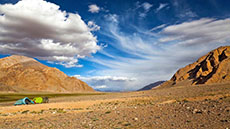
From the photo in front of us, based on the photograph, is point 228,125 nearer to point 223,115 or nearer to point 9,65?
point 223,115

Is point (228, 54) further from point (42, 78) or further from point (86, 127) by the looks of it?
point (42, 78)

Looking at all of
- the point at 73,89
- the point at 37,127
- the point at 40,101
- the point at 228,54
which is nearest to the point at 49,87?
the point at 73,89

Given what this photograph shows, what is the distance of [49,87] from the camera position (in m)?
164

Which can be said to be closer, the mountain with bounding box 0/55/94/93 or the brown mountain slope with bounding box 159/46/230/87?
the brown mountain slope with bounding box 159/46/230/87

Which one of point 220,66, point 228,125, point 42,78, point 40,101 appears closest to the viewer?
point 228,125

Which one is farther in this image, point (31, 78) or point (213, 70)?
point (31, 78)

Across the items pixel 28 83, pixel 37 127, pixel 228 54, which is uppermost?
pixel 228 54

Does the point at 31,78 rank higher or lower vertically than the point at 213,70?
higher

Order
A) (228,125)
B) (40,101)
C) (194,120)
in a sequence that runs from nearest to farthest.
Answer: (228,125)
(194,120)
(40,101)

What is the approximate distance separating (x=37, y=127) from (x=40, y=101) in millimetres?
26897

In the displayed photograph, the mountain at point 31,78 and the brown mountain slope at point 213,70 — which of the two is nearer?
the brown mountain slope at point 213,70

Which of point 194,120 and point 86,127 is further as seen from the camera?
point 86,127

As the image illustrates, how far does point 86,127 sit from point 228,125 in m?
7.73

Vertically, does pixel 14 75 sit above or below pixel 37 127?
above
